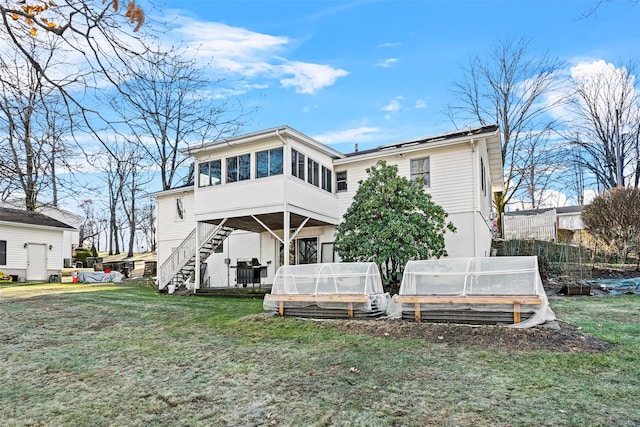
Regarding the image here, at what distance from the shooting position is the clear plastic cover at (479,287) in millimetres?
7578

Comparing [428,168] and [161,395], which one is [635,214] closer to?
[428,168]

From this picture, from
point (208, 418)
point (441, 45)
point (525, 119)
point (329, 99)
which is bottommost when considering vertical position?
point (208, 418)

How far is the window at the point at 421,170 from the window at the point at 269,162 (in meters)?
4.87

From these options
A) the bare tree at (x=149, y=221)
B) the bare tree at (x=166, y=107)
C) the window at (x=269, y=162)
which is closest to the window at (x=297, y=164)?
the window at (x=269, y=162)

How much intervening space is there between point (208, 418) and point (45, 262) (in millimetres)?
25615

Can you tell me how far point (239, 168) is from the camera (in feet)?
50.7

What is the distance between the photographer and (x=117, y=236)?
46.5 meters

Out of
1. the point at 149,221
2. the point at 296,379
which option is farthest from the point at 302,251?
the point at 149,221

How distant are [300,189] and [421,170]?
4.44 m

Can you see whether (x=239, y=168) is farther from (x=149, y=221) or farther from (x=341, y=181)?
(x=149, y=221)

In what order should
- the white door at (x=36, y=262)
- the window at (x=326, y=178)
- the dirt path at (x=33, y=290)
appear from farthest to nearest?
the white door at (x=36, y=262) → the window at (x=326, y=178) → the dirt path at (x=33, y=290)

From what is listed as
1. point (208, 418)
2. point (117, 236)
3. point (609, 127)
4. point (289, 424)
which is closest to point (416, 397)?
point (289, 424)

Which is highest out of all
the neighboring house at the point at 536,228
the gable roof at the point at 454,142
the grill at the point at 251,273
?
the gable roof at the point at 454,142

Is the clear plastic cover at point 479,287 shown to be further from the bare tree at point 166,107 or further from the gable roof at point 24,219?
the gable roof at point 24,219
